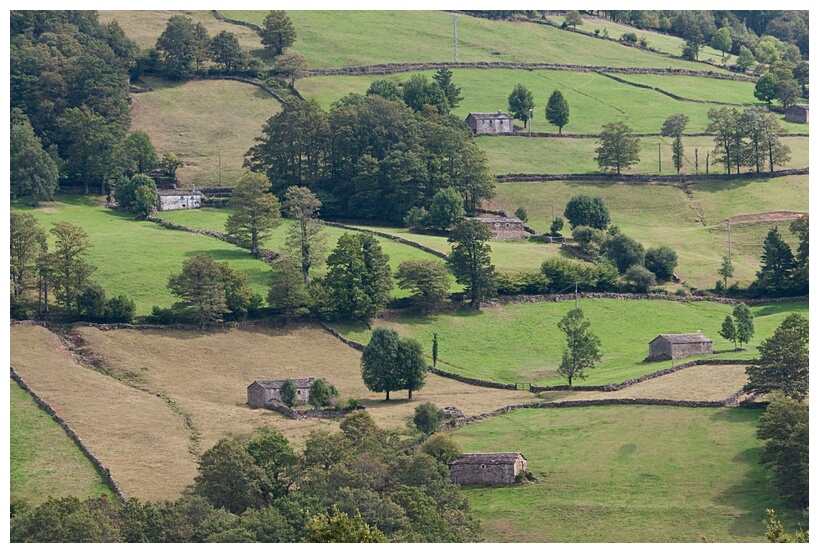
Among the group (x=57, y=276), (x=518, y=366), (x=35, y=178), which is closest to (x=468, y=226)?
(x=518, y=366)

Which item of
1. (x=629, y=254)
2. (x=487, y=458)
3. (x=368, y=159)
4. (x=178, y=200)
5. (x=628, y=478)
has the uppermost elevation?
(x=368, y=159)

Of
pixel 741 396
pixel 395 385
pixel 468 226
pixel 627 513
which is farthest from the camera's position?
pixel 468 226

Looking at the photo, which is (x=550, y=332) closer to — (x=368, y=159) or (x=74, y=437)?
(x=368, y=159)

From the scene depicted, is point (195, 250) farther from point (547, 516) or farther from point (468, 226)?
point (547, 516)

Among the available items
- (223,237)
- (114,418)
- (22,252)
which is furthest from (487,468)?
(223,237)

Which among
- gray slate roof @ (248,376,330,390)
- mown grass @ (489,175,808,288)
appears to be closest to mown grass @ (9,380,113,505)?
gray slate roof @ (248,376,330,390)

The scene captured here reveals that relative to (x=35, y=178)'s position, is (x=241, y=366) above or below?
below
